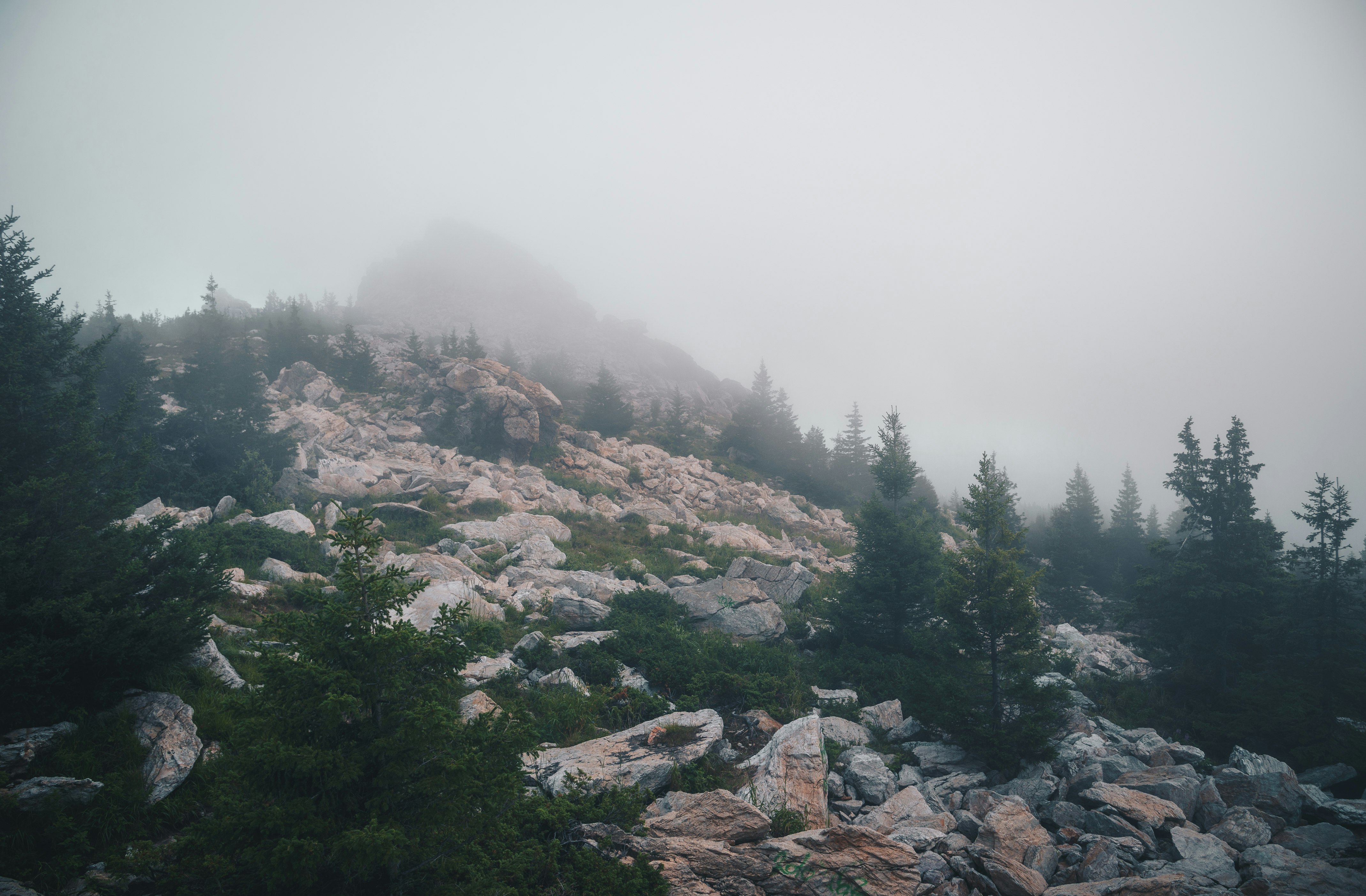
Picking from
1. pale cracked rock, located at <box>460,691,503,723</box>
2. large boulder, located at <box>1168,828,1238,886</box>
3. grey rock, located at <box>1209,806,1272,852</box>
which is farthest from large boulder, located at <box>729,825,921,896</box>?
grey rock, located at <box>1209,806,1272,852</box>

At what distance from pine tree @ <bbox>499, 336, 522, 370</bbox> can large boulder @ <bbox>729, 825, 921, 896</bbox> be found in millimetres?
53599

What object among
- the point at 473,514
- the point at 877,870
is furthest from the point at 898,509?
the point at 473,514

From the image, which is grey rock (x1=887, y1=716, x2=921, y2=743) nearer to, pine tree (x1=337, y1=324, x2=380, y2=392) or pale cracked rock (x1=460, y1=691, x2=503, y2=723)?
pale cracked rock (x1=460, y1=691, x2=503, y2=723)

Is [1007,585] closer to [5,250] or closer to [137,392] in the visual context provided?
[5,250]

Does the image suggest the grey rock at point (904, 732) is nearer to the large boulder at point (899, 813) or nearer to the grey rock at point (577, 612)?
the large boulder at point (899, 813)

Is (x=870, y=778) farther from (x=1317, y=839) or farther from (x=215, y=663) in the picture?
(x=215, y=663)

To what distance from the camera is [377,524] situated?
72.1 feet

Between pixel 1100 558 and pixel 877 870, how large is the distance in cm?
4746

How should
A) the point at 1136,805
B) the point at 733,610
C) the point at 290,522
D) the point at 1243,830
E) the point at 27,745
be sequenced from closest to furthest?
1. the point at 27,745
2. the point at 1243,830
3. the point at 1136,805
4. the point at 733,610
5. the point at 290,522

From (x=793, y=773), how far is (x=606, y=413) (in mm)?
40404

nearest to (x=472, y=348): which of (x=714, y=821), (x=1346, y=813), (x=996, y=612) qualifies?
(x=996, y=612)

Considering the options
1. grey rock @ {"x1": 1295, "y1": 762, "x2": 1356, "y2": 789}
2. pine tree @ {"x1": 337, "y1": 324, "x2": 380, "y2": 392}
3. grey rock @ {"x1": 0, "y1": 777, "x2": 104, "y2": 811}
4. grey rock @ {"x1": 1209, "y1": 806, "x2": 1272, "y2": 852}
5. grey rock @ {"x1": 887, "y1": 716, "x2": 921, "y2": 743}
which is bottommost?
grey rock @ {"x1": 1295, "y1": 762, "x2": 1356, "y2": 789}

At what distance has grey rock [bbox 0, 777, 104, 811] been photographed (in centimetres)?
547

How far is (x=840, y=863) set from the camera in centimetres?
641
